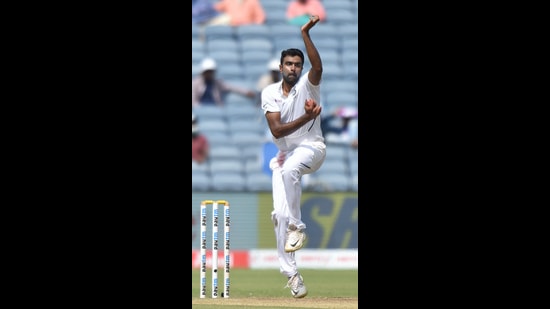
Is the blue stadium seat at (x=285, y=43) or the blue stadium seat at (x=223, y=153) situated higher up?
the blue stadium seat at (x=285, y=43)

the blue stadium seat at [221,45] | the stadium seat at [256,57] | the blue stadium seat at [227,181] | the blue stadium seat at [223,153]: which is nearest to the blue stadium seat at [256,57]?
the stadium seat at [256,57]

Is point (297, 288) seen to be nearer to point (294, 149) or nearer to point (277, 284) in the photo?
point (294, 149)

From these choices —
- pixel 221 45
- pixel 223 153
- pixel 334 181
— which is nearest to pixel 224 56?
pixel 221 45

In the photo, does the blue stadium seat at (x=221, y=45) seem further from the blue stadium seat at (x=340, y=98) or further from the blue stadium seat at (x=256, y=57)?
the blue stadium seat at (x=340, y=98)

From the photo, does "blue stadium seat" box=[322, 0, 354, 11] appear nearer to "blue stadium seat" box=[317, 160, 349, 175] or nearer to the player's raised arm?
"blue stadium seat" box=[317, 160, 349, 175]

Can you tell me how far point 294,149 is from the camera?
28.9ft

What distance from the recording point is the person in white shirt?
8.58m

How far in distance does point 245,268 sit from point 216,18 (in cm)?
531

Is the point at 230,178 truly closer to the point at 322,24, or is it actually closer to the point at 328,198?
the point at 328,198

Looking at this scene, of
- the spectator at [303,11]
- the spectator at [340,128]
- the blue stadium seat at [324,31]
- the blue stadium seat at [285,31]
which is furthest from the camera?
the blue stadium seat at [285,31]

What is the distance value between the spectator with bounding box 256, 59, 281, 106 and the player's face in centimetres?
794

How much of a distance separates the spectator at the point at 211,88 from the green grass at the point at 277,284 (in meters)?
4.03

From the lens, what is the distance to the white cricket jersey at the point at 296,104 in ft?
28.4
